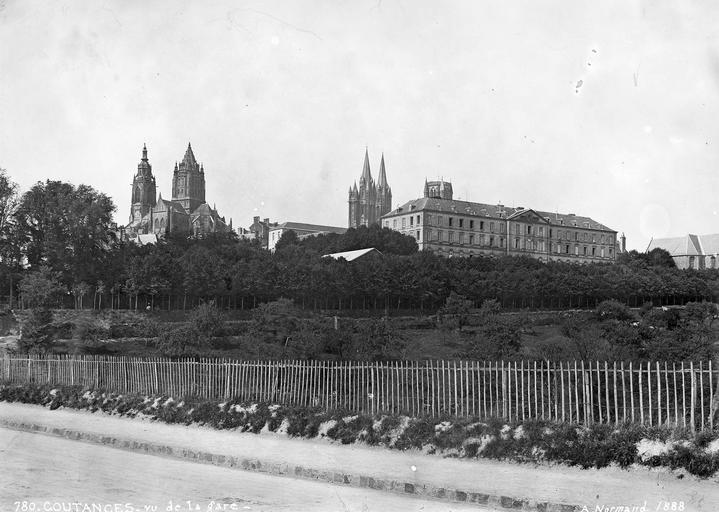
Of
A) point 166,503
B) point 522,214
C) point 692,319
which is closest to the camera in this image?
point 166,503

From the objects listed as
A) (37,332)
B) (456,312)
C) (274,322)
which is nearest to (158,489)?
(37,332)

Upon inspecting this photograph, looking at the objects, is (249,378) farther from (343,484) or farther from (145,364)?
(343,484)

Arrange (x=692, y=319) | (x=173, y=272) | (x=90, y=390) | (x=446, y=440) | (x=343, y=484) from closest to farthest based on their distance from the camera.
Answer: (x=343, y=484) → (x=446, y=440) → (x=90, y=390) → (x=692, y=319) → (x=173, y=272)

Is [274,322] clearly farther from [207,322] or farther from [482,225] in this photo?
[482,225]

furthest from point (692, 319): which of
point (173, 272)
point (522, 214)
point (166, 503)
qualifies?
point (522, 214)

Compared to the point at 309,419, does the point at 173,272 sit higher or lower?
higher

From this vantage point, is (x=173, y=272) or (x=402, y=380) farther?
(x=173, y=272)

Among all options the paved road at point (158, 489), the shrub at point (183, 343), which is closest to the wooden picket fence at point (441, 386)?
the paved road at point (158, 489)
